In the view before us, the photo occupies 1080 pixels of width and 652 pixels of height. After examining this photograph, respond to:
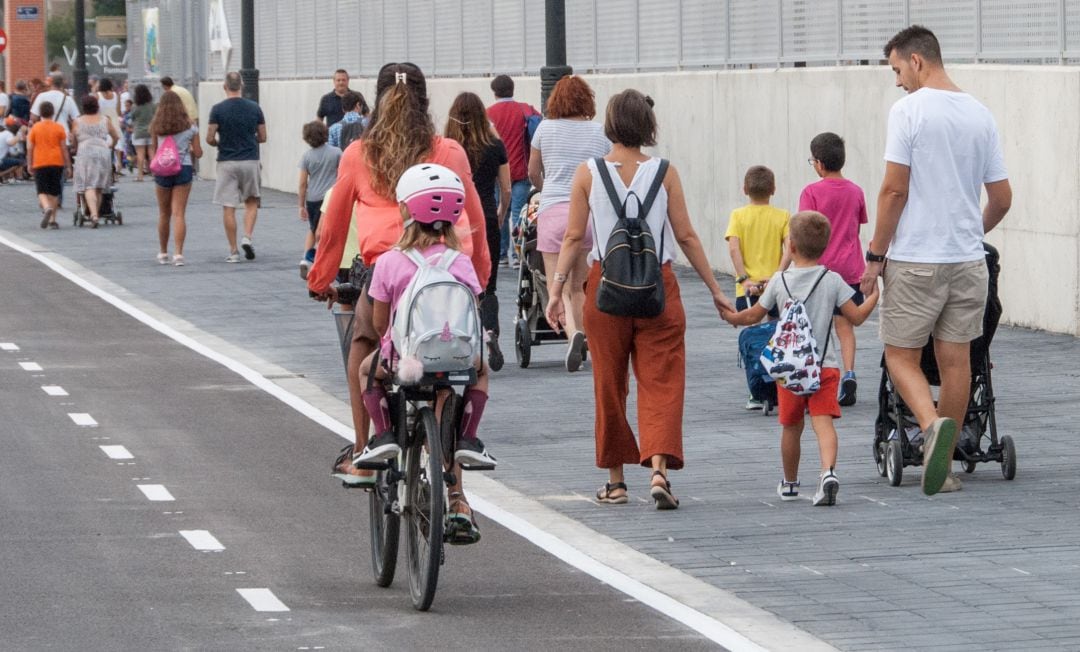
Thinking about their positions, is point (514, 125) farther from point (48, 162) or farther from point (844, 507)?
point (48, 162)

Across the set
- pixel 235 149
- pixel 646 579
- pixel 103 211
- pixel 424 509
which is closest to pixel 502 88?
pixel 235 149

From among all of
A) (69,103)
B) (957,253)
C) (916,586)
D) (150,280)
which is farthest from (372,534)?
(69,103)

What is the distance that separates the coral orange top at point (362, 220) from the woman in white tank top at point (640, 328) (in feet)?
4.14

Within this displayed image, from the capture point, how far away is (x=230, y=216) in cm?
2361

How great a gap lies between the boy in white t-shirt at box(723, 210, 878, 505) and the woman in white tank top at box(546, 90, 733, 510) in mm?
354

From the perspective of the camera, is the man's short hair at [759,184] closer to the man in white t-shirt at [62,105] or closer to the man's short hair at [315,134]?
the man's short hair at [315,134]

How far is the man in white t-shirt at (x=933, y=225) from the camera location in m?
9.48

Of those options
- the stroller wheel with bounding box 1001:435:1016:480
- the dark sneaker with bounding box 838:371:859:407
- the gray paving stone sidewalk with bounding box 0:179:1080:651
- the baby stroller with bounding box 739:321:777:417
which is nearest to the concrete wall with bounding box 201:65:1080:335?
the gray paving stone sidewalk with bounding box 0:179:1080:651

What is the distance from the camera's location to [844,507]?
31.0 ft

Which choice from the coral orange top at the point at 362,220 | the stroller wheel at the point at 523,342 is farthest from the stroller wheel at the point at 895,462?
the stroller wheel at the point at 523,342

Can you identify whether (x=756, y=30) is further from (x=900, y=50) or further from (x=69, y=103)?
(x=69, y=103)

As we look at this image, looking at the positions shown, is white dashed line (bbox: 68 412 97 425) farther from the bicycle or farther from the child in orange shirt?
the child in orange shirt

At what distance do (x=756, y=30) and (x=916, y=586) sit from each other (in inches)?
561

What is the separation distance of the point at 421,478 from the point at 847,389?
488 centimetres
